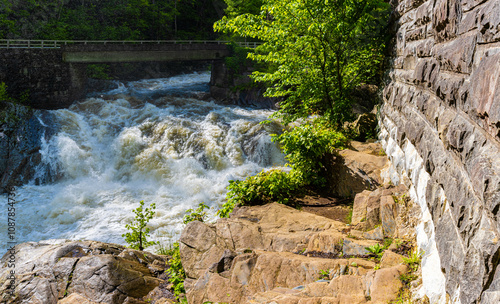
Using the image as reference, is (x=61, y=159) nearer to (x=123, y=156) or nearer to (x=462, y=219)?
(x=123, y=156)

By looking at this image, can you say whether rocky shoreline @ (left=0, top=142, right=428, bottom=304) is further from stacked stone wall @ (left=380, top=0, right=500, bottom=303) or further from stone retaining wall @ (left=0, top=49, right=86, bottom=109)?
stone retaining wall @ (left=0, top=49, right=86, bottom=109)

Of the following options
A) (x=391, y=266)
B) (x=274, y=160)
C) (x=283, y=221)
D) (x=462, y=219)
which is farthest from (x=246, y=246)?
(x=274, y=160)

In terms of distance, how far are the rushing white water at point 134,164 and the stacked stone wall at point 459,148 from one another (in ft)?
28.6

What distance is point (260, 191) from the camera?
7887 mm

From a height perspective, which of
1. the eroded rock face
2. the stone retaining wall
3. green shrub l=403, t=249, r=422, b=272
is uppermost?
the stone retaining wall

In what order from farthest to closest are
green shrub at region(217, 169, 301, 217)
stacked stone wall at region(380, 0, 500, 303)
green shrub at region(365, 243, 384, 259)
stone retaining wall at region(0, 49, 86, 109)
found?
stone retaining wall at region(0, 49, 86, 109), green shrub at region(217, 169, 301, 217), green shrub at region(365, 243, 384, 259), stacked stone wall at region(380, 0, 500, 303)

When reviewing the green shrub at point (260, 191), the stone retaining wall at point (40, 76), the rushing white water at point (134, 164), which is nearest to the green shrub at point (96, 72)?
the stone retaining wall at point (40, 76)

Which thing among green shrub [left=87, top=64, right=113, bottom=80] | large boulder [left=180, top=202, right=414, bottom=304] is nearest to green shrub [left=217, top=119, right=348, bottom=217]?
large boulder [left=180, top=202, right=414, bottom=304]

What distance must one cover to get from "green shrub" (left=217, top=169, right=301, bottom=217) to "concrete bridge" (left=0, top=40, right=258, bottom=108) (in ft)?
58.1

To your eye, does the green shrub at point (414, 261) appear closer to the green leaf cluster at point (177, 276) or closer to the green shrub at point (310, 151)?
the green leaf cluster at point (177, 276)

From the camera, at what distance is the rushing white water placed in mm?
12602

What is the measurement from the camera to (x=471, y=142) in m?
2.73

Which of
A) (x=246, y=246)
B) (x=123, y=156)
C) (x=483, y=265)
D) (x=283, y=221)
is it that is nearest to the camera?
(x=483, y=265)

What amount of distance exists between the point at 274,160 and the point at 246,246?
31.2ft
